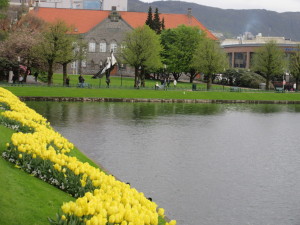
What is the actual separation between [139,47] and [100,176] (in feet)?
234

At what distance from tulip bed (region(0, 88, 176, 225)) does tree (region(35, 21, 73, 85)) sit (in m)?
55.9

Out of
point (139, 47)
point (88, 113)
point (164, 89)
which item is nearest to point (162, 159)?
point (88, 113)

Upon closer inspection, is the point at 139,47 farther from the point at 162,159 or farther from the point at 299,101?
the point at 162,159

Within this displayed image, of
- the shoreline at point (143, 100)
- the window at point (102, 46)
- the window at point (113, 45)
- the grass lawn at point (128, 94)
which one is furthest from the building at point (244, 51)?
the shoreline at point (143, 100)

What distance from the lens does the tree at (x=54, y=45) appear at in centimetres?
6844

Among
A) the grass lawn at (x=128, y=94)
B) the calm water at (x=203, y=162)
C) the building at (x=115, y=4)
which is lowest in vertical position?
the calm water at (x=203, y=162)

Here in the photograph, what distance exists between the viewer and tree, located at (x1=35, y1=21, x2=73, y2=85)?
68438mm

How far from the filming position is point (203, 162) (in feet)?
69.7

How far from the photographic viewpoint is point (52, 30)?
71062mm

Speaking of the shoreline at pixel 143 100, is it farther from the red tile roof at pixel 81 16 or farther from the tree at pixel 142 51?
the red tile roof at pixel 81 16

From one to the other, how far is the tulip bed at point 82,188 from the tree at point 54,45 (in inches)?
2200

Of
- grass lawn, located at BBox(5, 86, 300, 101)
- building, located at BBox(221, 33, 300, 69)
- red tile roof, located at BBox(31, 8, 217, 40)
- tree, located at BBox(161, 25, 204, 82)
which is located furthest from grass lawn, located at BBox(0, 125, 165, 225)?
building, located at BBox(221, 33, 300, 69)

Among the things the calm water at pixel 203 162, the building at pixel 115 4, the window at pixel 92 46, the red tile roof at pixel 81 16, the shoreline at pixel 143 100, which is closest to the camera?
the calm water at pixel 203 162

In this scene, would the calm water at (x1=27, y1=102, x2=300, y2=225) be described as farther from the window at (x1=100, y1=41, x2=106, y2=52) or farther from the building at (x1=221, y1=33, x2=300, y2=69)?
the building at (x1=221, y1=33, x2=300, y2=69)
